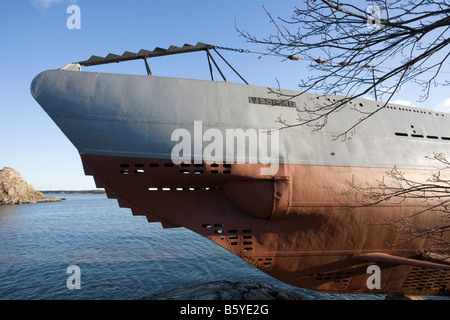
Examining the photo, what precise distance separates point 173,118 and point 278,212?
10.9 ft

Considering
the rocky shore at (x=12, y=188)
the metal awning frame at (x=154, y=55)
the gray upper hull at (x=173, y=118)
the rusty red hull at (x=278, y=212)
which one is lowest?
the rocky shore at (x=12, y=188)

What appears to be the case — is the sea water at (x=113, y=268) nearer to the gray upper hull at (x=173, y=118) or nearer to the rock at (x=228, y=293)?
the rock at (x=228, y=293)

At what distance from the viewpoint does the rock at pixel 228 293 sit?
26.2 feet

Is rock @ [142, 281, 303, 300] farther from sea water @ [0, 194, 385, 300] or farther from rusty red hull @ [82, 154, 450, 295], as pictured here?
rusty red hull @ [82, 154, 450, 295]

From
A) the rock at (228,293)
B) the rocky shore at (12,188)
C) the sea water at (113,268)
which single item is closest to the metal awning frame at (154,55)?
the rock at (228,293)

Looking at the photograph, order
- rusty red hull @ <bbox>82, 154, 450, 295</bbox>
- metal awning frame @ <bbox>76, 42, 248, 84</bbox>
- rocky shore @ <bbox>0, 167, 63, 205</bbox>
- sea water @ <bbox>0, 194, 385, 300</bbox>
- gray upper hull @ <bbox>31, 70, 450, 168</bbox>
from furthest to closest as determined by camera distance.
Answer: rocky shore @ <bbox>0, 167, 63, 205</bbox> → sea water @ <bbox>0, 194, 385, 300</bbox> → metal awning frame @ <bbox>76, 42, 248, 84</bbox> → rusty red hull @ <bbox>82, 154, 450, 295</bbox> → gray upper hull @ <bbox>31, 70, 450, 168</bbox>

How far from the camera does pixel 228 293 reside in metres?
8.14

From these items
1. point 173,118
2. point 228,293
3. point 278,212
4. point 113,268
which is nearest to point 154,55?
point 173,118

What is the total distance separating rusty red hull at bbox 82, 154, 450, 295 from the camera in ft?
16.6

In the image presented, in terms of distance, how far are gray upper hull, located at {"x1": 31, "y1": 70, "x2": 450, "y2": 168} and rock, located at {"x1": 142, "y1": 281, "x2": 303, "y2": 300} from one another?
5.60 meters

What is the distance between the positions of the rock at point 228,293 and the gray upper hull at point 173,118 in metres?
5.60

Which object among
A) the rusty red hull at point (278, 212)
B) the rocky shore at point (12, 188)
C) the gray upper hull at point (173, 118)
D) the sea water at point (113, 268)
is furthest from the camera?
the rocky shore at point (12, 188)

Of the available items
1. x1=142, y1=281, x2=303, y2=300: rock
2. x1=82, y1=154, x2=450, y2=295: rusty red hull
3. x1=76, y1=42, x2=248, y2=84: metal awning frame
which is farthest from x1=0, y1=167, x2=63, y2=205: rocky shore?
x1=82, y1=154, x2=450, y2=295: rusty red hull
